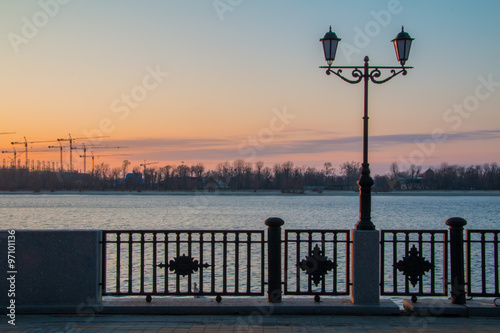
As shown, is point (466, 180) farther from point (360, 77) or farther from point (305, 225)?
point (360, 77)

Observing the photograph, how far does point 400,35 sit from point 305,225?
38463mm

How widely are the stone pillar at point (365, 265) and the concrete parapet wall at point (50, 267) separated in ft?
13.4

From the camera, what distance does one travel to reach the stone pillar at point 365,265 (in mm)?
8297

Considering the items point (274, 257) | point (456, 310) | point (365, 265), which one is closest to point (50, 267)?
point (274, 257)

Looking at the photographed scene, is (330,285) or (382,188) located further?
(382,188)

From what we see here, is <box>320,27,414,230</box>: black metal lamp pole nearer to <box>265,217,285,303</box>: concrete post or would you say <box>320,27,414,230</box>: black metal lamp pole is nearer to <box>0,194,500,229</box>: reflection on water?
<box>265,217,285,303</box>: concrete post

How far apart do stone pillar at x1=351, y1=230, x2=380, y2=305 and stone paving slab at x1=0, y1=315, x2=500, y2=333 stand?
453 millimetres

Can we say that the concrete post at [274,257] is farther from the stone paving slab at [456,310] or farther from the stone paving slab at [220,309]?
the stone paving slab at [456,310]

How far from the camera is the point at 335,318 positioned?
792cm

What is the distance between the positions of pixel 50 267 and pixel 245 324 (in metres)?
3.15

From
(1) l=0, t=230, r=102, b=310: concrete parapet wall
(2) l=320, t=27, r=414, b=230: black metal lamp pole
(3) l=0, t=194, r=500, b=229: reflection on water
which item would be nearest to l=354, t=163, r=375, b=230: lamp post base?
(2) l=320, t=27, r=414, b=230: black metal lamp pole

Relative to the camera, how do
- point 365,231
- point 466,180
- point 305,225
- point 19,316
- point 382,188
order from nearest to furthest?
point 19,316
point 365,231
point 305,225
point 466,180
point 382,188

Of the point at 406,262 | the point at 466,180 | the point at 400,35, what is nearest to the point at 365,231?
the point at 406,262

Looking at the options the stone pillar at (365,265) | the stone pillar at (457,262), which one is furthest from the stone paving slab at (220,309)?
the stone pillar at (457,262)
